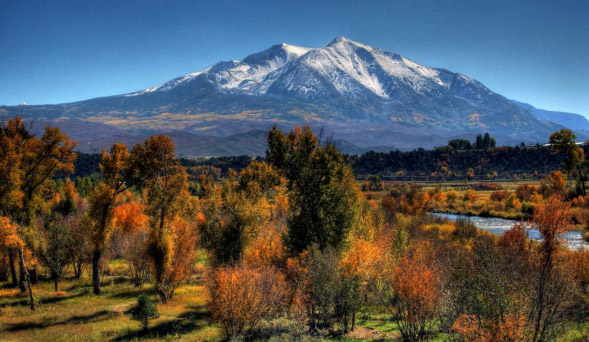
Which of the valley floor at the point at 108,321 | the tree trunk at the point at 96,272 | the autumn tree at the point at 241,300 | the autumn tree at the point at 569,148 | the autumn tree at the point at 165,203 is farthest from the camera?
the autumn tree at the point at 569,148

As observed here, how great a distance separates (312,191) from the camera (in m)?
40.5

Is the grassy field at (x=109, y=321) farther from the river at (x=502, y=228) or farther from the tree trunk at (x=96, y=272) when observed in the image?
the river at (x=502, y=228)

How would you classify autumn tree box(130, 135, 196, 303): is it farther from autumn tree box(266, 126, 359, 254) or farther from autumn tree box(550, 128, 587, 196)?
autumn tree box(550, 128, 587, 196)

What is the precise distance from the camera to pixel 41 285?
44.6 metres

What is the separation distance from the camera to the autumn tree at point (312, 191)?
39656 millimetres

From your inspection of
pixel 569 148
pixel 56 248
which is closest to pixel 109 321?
pixel 56 248

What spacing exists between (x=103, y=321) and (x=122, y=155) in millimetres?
16271

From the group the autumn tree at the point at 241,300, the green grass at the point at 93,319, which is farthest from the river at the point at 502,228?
the green grass at the point at 93,319

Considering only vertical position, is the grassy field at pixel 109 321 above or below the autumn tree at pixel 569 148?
below

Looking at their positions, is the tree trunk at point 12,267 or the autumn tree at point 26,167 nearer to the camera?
the autumn tree at point 26,167

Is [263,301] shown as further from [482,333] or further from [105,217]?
[105,217]

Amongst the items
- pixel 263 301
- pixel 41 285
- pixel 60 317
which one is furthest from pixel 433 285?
pixel 41 285

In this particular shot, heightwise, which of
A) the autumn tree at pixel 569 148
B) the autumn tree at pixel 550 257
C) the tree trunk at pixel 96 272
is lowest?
the tree trunk at pixel 96 272

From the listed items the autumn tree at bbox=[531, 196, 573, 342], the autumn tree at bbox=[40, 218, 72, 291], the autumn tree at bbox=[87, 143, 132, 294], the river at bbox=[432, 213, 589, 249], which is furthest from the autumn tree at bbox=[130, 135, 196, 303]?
the river at bbox=[432, 213, 589, 249]
